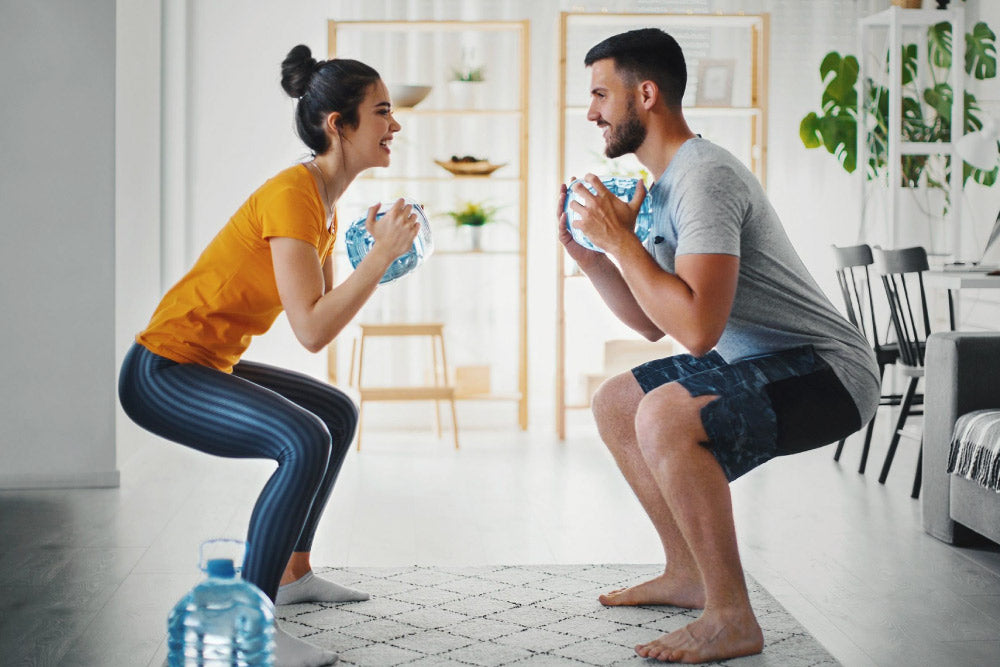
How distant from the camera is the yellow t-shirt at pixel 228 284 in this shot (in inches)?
83.1

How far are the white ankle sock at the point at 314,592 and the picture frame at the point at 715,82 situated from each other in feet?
10.4

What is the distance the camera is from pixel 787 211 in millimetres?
5648

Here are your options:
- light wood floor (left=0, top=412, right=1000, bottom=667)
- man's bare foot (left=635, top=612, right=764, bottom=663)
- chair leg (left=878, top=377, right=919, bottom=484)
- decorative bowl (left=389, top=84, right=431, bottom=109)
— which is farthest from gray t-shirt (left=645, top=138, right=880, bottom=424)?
decorative bowl (left=389, top=84, right=431, bottom=109)

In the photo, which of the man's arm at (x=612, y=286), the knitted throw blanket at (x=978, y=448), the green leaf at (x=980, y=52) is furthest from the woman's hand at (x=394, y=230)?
the green leaf at (x=980, y=52)

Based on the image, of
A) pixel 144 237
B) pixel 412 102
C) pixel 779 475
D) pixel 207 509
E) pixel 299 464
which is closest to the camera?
pixel 299 464

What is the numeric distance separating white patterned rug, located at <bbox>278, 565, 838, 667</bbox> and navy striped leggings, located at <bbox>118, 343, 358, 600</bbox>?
28cm

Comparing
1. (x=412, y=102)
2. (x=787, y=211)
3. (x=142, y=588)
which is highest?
(x=412, y=102)

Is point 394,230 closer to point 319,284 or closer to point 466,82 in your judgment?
point 319,284

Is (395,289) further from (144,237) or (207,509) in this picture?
(207,509)

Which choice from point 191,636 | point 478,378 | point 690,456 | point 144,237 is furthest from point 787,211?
point 191,636

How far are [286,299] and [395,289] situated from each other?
335cm

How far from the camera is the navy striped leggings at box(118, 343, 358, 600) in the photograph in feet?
6.43

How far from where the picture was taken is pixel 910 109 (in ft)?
17.4

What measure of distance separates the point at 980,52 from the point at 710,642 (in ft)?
13.3
